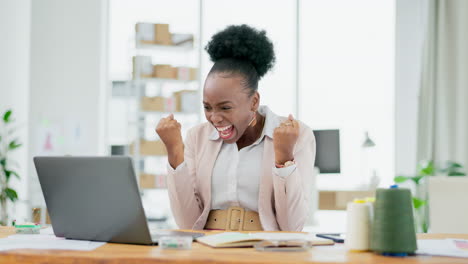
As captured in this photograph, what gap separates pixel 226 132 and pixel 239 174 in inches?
6.6

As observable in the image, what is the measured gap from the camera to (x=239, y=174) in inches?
76.9

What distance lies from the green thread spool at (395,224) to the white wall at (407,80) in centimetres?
486

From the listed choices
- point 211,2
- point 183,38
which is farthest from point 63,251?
point 211,2

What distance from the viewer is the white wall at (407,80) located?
5.77 metres

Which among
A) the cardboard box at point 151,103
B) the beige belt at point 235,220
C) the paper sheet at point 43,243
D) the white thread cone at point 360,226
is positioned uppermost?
the cardboard box at point 151,103

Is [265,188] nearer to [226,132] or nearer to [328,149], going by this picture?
[226,132]

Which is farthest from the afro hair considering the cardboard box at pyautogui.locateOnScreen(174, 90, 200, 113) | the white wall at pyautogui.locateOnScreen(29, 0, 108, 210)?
the white wall at pyautogui.locateOnScreen(29, 0, 108, 210)

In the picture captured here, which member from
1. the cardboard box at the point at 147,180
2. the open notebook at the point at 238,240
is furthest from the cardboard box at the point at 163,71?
the open notebook at the point at 238,240

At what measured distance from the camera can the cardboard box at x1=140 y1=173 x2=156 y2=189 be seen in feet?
19.2

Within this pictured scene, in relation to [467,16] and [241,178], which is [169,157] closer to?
[241,178]

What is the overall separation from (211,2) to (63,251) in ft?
17.7

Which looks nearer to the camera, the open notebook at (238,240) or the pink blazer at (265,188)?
the open notebook at (238,240)

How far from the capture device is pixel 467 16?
4.80 metres

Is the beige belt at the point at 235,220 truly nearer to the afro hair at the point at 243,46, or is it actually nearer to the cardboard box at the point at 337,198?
the afro hair at the point at 243,46
